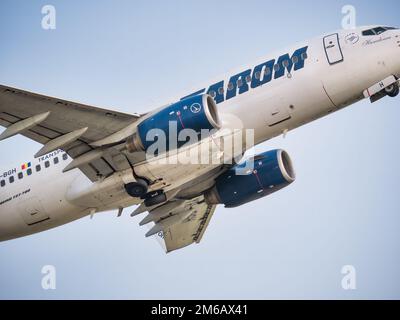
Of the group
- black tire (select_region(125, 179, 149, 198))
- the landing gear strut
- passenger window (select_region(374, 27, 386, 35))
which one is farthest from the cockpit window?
black tire (select_region(125, 179, 149, 198))

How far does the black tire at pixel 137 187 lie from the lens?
35500 millimetres

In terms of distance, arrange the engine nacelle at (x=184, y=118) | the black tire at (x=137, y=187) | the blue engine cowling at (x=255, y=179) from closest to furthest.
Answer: the engine nacelle at (x=184, y=118)
the black tire at (x=137, y=187)
the blue engine cowling at (x=255, y=179)

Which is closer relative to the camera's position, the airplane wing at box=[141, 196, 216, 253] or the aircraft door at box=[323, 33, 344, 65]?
the aircraft door at box=[323, 33, 344, 65]

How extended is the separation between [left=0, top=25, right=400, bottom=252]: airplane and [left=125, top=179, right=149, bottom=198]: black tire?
0.04 m

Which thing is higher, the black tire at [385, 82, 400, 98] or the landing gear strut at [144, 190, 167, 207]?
the black tire at [385, 82, 400, 98]

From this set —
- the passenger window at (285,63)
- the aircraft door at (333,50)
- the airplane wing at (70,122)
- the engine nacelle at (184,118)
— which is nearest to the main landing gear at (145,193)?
the airplane wing at (70,122)

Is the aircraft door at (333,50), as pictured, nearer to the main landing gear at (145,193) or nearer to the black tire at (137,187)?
the main landing gear at (145,193)

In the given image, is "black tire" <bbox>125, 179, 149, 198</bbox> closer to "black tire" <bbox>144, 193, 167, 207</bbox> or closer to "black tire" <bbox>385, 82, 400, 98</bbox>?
"black tire" <bbox>144, 193, 167, 207</bbox>

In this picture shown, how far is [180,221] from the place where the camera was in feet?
139

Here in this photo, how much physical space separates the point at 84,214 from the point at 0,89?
845 centimetres

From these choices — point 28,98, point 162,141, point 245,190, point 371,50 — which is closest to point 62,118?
point 28,98

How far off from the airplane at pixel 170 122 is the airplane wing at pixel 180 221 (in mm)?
2127

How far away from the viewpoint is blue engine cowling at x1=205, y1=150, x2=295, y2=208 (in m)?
38.6

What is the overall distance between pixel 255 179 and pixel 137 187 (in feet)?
20.0
